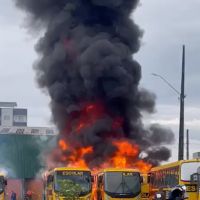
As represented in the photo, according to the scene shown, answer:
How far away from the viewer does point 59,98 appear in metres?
44.2

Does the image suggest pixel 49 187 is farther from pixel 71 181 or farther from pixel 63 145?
pixel 63 145

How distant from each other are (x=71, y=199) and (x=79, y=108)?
50.1 feet

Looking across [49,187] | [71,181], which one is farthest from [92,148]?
[71,181]

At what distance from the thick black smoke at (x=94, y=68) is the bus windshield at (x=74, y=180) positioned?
10303 mm

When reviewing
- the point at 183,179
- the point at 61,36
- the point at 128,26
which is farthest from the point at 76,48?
the point at 183,179

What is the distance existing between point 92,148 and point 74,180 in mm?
11369

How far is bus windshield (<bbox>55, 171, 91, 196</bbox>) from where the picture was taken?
104 feet

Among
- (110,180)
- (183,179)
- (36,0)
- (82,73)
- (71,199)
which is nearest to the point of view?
(183,179)

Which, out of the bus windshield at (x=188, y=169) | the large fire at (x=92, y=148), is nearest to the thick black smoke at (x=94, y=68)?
the large fire at (x=92, y=148)

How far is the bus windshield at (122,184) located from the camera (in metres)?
31.8

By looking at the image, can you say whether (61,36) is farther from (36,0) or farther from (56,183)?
(56,183)

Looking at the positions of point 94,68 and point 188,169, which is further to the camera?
point 94,68

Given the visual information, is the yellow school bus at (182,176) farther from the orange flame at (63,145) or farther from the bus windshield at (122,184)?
the orange flame at (63,145)

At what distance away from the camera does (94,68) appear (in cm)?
4366
